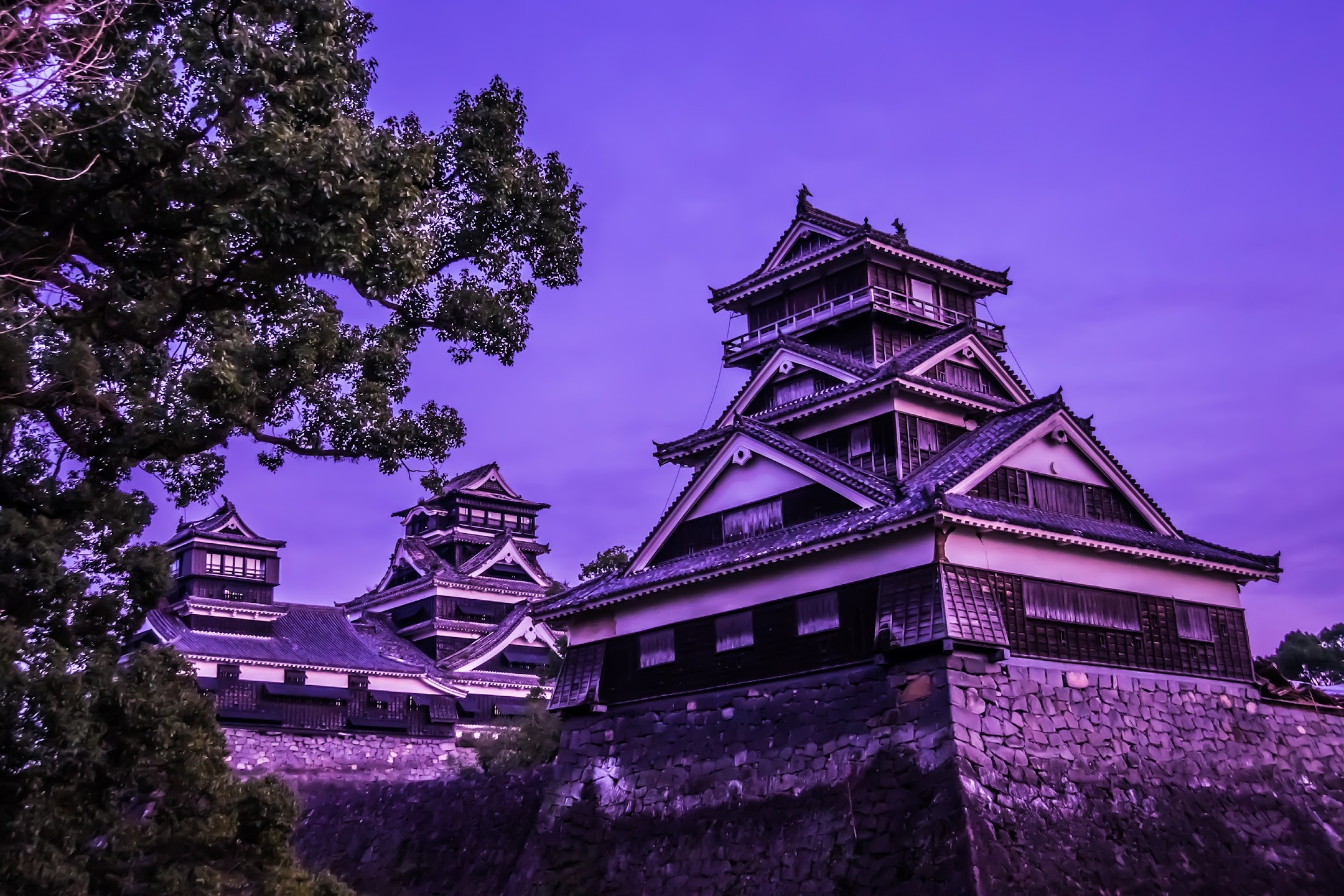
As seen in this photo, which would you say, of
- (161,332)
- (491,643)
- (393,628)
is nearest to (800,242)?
(161,332)

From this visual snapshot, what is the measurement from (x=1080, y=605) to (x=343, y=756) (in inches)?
1179

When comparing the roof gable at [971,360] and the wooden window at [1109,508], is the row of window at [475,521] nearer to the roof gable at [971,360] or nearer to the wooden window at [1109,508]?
the roof gable at [971,360]

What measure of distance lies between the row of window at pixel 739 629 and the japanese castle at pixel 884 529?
38 millimetres

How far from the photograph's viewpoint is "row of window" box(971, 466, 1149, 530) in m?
24.8

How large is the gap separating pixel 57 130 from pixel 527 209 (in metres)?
6.00

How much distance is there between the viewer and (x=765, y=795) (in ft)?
77.3

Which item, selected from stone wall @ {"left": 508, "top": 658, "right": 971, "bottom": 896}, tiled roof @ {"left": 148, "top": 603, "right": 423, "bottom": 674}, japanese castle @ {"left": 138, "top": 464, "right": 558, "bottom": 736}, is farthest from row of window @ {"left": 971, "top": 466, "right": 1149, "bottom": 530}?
tiled roof @ {"left": 148, "top": 603, "right": 423, "bottom": 674}

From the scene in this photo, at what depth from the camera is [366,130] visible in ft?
43.3

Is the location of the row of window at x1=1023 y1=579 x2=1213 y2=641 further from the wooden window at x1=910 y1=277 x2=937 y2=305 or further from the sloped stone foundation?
the wooden window at x1=910 y1=277 x2=937 y2=305

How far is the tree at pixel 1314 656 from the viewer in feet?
166

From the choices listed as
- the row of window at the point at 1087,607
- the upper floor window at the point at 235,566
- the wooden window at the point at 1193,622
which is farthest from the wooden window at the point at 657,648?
the upper floor window at the point at 235,566

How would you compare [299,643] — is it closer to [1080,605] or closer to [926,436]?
[926,436]

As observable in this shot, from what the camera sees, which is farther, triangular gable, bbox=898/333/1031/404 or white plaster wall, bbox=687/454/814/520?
triangular gable, bbox=898/333/1031/404

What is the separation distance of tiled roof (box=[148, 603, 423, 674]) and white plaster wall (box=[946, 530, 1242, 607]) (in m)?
30.6
